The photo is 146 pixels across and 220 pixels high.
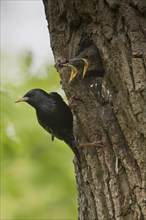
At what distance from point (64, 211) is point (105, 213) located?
1.28m

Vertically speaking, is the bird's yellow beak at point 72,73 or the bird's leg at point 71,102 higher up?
the bird's yellow beak at point 72,73

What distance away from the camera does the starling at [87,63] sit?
277 centimetres

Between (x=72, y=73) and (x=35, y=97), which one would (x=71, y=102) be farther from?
(x=35, y=97)

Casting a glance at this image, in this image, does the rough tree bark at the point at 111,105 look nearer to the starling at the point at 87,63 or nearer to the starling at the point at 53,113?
the starling at the point at 87,63

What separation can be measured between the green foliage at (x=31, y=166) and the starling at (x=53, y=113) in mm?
520

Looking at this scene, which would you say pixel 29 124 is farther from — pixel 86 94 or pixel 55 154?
pixel 86 94

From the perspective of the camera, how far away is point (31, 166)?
3951mm

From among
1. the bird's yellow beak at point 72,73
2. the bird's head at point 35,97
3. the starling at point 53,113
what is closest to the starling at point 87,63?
the bird's yellow beak at point 72,73

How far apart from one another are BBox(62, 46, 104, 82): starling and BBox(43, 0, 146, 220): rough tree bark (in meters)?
0.03

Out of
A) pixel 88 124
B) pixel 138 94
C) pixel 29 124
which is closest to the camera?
pixel 138 94

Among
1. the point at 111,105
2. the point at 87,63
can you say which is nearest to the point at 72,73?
the point at 87,63

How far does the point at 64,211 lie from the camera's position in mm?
3920

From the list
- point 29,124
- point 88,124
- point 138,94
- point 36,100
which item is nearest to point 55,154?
point 29,124

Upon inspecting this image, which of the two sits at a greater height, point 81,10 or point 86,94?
point 81,10
